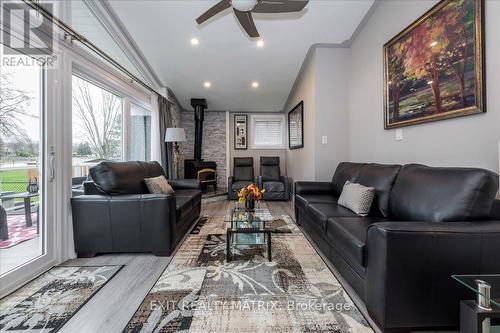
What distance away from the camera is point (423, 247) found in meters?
1.21

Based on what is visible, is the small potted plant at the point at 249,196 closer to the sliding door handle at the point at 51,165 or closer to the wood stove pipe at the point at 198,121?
the sliding door handle at the point at 51,165

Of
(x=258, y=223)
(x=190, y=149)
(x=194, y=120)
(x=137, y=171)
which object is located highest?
(x=194, y=120)

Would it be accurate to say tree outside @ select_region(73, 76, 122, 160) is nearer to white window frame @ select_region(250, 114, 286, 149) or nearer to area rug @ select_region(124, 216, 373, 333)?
area rug @ select_region(124, 216, 373, 333)

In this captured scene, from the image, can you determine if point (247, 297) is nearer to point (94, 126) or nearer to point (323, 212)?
point (323, 212)

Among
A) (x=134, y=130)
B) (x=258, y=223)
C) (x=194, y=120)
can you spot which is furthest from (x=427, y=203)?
(x=194, y=120)

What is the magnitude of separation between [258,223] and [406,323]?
4.82 feet

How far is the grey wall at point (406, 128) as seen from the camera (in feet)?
5.57

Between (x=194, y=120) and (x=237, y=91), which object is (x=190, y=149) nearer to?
(x=194, y=120)

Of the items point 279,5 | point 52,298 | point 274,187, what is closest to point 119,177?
point 52,298

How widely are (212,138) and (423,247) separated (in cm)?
597

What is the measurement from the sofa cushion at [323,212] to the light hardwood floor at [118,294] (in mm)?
733

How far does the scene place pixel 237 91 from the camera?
5.50 m

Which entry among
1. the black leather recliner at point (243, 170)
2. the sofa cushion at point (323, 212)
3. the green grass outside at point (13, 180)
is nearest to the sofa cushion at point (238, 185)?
the black leather recliner at point (243, 170)

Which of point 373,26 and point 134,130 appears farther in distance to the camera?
point 134,130
